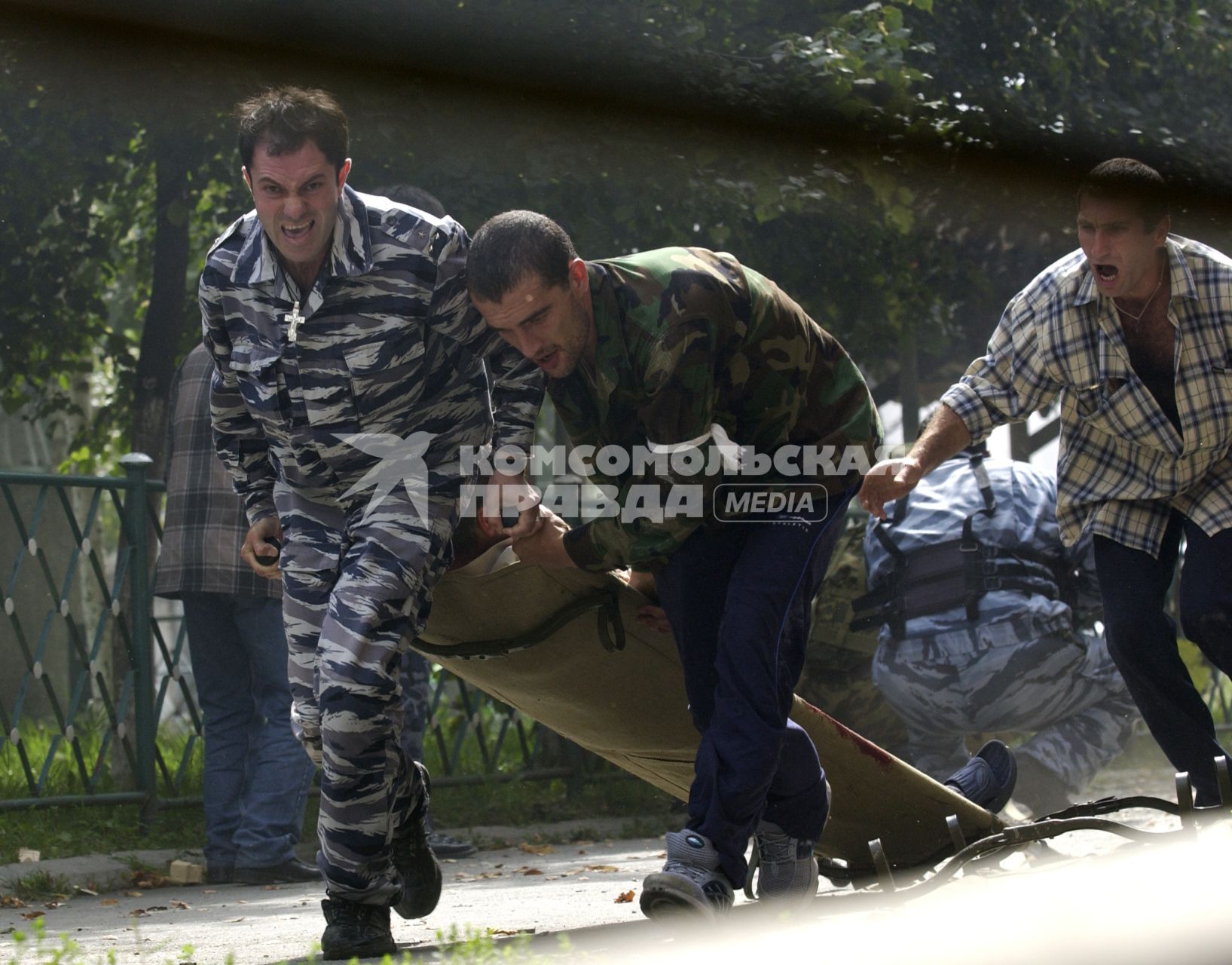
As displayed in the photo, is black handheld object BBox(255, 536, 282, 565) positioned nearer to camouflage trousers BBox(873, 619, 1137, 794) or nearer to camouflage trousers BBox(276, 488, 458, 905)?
camouflage trousers BBox(276, 488, 458, 905)

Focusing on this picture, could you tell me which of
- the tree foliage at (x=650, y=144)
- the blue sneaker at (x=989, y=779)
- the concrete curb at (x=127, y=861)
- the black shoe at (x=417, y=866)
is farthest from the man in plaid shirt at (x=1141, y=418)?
the tree foliage at (x=650, y=144)

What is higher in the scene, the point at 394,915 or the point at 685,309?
the point at 685,309

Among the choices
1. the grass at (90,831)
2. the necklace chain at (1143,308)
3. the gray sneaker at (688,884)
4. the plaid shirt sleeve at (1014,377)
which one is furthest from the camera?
the grass at (90,831)

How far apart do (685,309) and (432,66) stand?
14.3 feet

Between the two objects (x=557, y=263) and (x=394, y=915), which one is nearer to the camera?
(x=557, y=263)

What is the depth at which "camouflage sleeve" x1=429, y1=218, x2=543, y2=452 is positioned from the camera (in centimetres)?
383

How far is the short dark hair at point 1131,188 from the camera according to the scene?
407cm

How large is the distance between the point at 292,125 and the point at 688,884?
6.45 feet

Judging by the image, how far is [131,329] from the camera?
12.4 metres

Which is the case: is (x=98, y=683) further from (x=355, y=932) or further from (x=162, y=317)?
(x=355, y=932)

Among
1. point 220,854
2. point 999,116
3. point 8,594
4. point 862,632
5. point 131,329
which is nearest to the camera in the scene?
point 220,854

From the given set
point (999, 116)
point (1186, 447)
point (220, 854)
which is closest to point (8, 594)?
point (220, 854)

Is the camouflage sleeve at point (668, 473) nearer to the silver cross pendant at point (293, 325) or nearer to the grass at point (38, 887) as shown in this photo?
the silver cross pendant at point (293, 325)

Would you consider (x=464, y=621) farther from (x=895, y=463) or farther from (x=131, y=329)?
(x=131, y=329)
